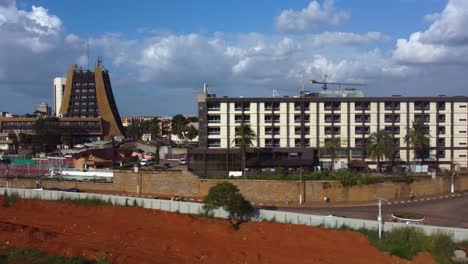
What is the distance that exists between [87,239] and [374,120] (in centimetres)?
5510

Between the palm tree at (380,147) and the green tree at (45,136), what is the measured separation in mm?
84021

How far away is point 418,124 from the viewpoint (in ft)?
237

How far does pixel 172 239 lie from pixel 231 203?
20.6 ft

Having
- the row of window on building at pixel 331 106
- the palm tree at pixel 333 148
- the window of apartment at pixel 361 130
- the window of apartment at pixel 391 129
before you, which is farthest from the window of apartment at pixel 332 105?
the window of apartment at pixel 391 129

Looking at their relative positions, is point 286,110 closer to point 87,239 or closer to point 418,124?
point 418,124

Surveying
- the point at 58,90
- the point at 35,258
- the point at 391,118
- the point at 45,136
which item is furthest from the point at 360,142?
the point at 58,90

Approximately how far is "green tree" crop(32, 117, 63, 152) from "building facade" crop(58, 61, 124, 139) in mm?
24922

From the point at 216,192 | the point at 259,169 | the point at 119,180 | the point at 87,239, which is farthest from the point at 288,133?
the point at 87,239

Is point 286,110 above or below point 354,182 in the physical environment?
above

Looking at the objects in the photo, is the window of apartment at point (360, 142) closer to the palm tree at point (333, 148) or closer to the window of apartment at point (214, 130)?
the palm tree at point (333, 148)

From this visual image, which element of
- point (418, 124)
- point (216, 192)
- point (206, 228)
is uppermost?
point (418, 124)

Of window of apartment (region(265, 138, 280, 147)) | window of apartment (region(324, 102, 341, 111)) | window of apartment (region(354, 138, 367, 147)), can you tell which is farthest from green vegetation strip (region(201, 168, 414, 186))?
window of apartment (region(324, 102, 341, 111))

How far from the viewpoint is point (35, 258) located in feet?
93.5

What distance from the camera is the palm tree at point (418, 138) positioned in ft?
233
